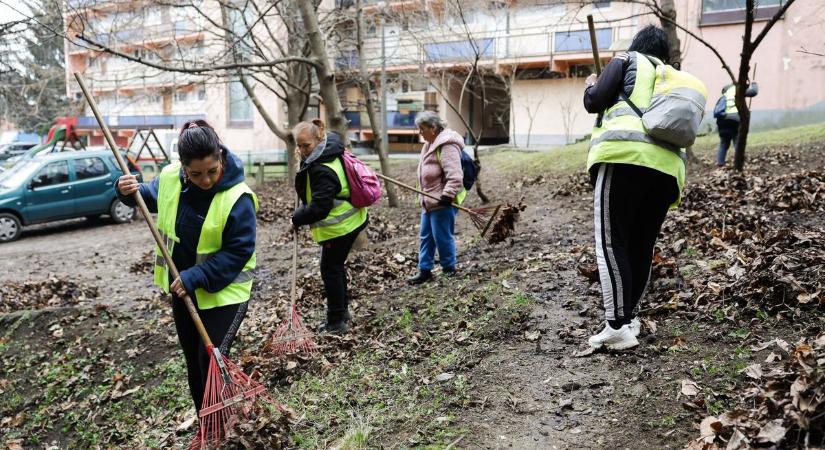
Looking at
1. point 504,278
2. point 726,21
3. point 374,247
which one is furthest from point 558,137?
point 504,278

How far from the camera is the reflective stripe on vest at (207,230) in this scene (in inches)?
131

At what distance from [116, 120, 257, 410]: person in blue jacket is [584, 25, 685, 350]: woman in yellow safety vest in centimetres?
200

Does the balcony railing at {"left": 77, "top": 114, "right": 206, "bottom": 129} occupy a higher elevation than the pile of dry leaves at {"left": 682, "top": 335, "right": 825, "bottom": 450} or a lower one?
higher

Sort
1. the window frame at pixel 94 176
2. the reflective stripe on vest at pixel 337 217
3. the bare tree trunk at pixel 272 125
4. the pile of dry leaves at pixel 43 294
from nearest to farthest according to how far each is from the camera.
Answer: the reflective stripe on vest at pixel 337 217 < the pile of dry leaves at pixel 43 294 < the bare tree trunk at pixel 272 125 < the window frame at pixel 94 176

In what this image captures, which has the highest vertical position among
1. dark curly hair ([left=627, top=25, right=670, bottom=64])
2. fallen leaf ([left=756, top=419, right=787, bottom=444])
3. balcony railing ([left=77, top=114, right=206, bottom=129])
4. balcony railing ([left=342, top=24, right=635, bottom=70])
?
balcony railing ([left=342, top=24, right=635, bottom=70])

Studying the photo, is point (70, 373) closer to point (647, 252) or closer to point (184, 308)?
point (184, 308)

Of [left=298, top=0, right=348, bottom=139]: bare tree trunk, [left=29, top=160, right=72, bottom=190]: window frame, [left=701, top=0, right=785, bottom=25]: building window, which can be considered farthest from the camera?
[left=701, top=0, right=785, bottom=25]: building window

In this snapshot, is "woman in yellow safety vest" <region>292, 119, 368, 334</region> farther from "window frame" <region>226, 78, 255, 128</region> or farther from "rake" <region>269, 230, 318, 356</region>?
"window frame" <region>226, 78, 255, 128</region>

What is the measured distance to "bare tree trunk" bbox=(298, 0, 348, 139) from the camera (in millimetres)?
8031

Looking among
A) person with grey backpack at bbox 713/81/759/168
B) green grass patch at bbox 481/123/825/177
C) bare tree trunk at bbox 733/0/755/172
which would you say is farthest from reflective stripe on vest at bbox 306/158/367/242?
green grass patch at bbox 481/123/825/177

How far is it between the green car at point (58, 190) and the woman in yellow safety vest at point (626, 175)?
12207 millimetres

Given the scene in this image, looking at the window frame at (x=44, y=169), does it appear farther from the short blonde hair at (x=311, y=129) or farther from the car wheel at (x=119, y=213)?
the short blonde hair at (x=311, y=129)

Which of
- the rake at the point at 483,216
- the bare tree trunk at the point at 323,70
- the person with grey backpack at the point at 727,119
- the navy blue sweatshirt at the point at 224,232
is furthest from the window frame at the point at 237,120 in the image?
the navy blue sweatshirt at the point at 224,232

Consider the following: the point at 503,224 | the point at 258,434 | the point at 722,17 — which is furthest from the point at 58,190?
the point at 722,17
